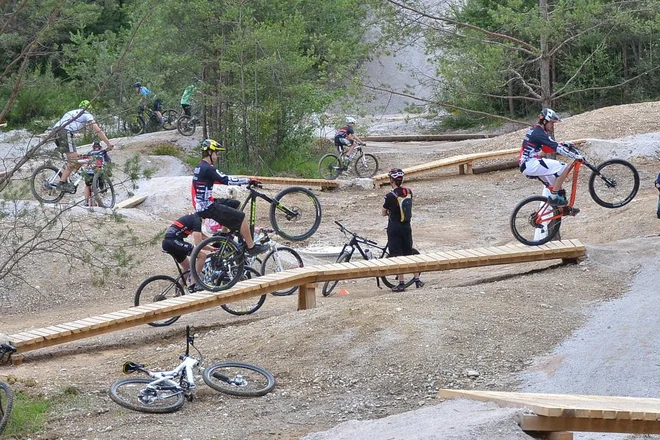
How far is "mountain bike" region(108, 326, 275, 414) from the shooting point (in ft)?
28.1

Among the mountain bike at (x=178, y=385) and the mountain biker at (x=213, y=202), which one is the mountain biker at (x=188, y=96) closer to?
the mountain biker at (x=213, y=202)

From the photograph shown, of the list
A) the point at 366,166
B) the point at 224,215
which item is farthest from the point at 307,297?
the point at 366,166

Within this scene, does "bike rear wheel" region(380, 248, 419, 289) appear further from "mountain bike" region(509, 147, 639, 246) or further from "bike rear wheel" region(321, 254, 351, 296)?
"mountain bike" region(509, 147, 639, 246)

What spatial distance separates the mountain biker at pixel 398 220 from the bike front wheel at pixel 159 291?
2785 mm

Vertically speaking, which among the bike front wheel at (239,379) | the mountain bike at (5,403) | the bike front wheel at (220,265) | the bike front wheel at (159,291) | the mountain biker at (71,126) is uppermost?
the mountain biker at (71,126)

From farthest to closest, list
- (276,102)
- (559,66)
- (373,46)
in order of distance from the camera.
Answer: (559,66)
(276,102)
(373,46)

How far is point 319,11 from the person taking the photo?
36.2 m

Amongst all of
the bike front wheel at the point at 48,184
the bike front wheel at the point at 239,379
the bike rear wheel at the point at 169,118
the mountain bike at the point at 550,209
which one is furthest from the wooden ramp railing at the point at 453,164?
the bike front wheel at the point at 239,379

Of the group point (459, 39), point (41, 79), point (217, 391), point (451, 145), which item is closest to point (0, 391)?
point (217, 391)

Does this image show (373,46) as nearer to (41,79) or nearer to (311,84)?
(311,84)

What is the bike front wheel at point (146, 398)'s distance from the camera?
27.8 feet

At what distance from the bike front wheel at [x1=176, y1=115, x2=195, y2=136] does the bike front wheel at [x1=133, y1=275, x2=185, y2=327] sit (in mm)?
18707

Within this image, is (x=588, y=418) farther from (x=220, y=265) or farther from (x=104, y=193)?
(x=104, y=193)

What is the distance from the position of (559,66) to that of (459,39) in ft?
44.7
